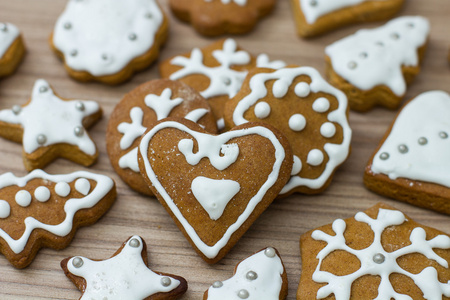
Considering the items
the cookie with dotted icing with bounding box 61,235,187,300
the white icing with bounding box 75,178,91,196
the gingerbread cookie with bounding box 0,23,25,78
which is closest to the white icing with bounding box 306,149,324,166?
the cookie with dotted icing with bounding box 61,235,187,300

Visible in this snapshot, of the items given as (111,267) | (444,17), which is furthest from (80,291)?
(444,17)

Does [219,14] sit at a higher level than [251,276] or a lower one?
higher

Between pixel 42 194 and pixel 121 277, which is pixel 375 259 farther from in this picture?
pixel 42 194

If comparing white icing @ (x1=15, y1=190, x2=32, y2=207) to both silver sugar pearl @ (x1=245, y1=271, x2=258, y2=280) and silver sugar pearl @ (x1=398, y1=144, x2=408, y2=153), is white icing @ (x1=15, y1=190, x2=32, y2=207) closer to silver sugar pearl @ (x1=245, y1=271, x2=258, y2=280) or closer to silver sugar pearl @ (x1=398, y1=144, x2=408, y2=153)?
silver sugar pearl @ (x1=245, y1=271, x2=258, y2=280)

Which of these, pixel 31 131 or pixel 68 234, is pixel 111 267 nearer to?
pixel 68 234

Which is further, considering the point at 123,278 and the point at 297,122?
the point at 297,122

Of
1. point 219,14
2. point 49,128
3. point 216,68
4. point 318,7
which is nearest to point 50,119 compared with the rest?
point 49,128
